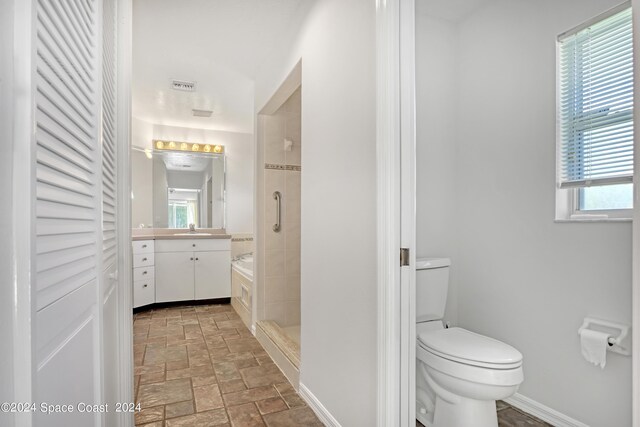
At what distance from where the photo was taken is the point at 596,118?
1779mm

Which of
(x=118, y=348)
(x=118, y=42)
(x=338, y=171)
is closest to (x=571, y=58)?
(x=338, y=171)

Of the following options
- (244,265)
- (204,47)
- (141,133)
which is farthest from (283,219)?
(141,133)

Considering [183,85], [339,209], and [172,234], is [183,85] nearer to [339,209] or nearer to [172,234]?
[172,234]

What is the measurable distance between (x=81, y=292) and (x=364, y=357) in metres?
1.12

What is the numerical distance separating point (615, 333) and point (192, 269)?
4213mm

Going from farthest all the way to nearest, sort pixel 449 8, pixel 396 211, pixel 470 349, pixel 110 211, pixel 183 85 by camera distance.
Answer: pixel 183 85 → pixel 449 8 → pixel 470 349 → pixel 396 211 → pixel 110 211

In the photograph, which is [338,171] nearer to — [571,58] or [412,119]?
[412,119]

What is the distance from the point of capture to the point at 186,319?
12.5ft

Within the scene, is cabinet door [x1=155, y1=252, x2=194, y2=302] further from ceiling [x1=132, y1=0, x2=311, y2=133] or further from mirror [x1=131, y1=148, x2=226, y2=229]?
ceiling [x1=132, y1=0, x2=311, y2=133]

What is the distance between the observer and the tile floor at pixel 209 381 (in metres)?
1.86

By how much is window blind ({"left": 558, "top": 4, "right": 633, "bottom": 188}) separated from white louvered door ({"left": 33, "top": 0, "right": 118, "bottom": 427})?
7.25 ft

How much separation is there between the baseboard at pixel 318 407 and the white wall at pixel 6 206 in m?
1.59

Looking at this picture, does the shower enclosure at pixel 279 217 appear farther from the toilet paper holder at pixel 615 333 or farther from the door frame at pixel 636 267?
the door frame at pixel 636 267

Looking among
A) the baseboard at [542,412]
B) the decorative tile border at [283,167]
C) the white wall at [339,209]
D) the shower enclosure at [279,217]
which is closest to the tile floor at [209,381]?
the white wall at [339,209]
